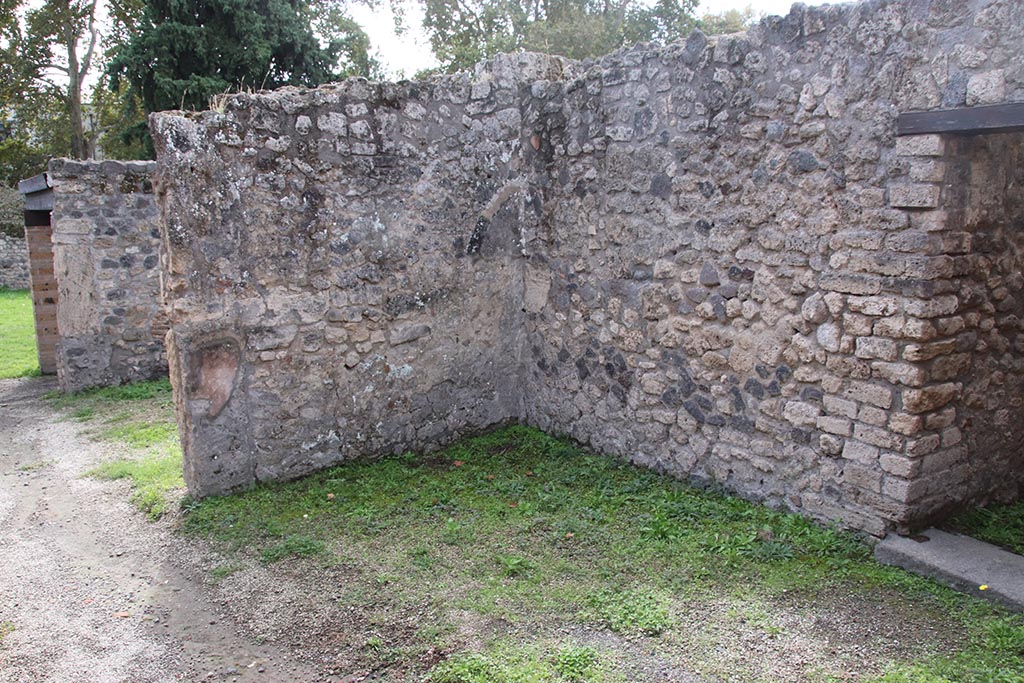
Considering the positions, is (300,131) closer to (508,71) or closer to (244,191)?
(244,191)

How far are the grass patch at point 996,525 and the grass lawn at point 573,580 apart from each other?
2.08 feet

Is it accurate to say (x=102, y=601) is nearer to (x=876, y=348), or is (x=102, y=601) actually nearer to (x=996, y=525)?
(x=876, y=348)

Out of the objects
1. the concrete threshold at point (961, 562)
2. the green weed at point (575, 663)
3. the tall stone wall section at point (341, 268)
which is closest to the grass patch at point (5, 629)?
the tall stone wall section at point (341, 268)

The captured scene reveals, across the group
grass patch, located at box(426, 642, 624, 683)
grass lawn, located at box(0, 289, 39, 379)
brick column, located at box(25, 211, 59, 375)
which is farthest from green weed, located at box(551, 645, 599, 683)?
grass lawn, located at box(0, 289, 39, 379)

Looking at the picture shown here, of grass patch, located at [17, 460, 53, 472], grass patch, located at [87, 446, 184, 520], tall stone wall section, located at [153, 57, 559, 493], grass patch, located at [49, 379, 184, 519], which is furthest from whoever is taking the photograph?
grass patch, located at [17, 460, 53, 472]

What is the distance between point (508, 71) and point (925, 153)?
3.13 m

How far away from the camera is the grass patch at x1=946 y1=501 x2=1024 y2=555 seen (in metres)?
4.16

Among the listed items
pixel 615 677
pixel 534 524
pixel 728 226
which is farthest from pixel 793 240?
pixel 615 677

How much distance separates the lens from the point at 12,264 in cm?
2088

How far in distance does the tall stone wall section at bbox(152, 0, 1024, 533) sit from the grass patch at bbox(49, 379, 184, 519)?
0.65m

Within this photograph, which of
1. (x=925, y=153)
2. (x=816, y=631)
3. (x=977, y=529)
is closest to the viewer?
(x=816, y=631)

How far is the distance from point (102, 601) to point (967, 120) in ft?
16.2

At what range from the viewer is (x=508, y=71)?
5871 millimetres

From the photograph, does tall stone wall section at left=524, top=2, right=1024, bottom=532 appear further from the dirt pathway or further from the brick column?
the brick column
